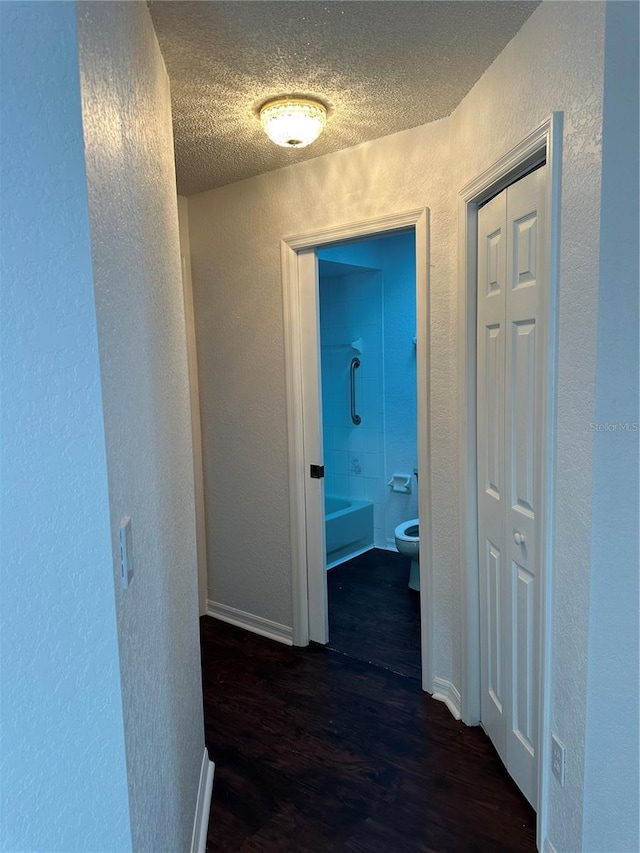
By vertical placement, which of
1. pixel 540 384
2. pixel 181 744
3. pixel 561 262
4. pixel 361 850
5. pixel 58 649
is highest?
pixel 561 262

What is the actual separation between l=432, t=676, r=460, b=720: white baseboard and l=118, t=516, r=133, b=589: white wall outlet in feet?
5.88

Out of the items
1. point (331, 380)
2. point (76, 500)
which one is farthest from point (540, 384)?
point (331, 380)

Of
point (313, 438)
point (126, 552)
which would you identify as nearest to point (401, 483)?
point (313, 438)

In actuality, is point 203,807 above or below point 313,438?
below

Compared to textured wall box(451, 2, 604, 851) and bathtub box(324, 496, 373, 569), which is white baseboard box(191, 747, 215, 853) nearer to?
textured wall box(451, 2, 604, 851)

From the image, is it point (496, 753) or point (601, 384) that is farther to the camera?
point (496, 753)

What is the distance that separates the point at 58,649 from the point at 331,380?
3.84 meters

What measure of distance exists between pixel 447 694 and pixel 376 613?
3.02 ft

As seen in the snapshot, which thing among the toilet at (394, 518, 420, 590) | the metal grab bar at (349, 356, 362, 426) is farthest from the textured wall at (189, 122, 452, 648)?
the metal grab bar at (349, 356, 362, 426)

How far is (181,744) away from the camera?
1.63 m

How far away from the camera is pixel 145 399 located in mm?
1351

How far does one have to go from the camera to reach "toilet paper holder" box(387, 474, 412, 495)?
436 centimetres

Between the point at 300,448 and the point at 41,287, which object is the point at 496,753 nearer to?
the point at 300,448
